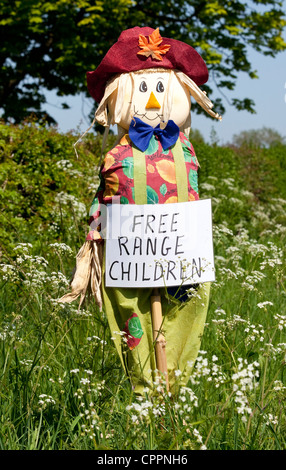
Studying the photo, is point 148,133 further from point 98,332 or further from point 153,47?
point 98,332

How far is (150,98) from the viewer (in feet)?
9.46

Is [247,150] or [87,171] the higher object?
[247,150]

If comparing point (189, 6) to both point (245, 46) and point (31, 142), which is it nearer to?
point (245, 46)

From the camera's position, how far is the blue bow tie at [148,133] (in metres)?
2.87

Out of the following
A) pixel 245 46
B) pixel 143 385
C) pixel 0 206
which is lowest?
pixel 143 385

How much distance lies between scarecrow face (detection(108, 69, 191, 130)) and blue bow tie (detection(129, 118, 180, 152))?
0.04 m

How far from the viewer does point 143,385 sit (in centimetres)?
292

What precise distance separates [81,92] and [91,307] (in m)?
10.1

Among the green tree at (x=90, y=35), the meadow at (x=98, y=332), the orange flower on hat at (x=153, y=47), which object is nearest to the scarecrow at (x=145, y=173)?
the orange flower on hat at (x=153, y=47)

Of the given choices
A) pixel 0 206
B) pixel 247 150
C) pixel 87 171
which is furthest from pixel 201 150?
pixel 0 206

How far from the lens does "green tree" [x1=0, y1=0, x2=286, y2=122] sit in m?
11.2

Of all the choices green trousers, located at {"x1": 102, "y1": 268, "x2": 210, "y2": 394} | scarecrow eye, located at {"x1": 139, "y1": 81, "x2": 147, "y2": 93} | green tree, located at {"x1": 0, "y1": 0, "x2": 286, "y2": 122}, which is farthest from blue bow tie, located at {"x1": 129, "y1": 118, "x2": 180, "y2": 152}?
green tree, located at {"x1": 0, "y1": 0, "x2": 286, "y2": 122}

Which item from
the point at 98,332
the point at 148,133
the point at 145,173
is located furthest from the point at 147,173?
the point at 98,332

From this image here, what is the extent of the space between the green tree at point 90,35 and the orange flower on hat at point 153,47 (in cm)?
816
